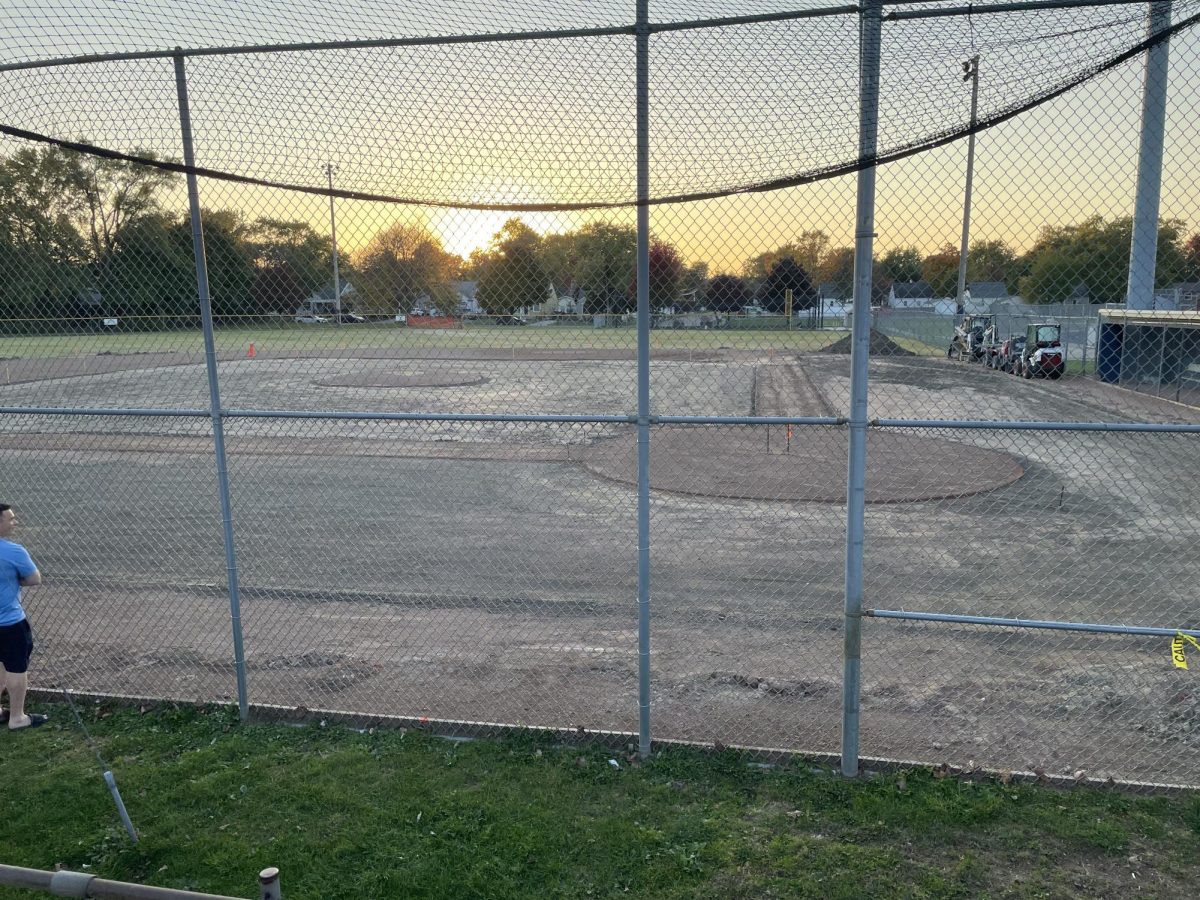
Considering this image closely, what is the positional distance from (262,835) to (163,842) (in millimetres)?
494

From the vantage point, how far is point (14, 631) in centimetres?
582

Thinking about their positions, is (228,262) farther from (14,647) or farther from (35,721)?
(35,721)

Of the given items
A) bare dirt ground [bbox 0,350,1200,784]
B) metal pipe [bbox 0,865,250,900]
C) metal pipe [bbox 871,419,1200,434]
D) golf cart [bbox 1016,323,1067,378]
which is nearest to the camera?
metal pipe [bbox 0,865,250,900]

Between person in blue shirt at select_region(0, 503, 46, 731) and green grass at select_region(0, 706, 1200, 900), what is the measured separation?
372 millimetres

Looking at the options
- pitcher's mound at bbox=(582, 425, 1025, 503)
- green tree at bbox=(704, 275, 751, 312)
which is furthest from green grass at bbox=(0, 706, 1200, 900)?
pitcher's mound at bbox=(582, 425, 1025, 503)

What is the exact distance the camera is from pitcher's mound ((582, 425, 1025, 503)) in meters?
14.1

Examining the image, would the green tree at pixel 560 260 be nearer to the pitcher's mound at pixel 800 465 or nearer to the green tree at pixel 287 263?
the green tree at pixel 287 263

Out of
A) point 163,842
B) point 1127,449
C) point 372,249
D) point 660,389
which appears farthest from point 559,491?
point 660,389

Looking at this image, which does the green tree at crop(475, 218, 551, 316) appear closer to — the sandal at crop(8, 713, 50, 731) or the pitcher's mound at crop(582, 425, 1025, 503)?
the sandal at crop(8, 713, 50, 731)

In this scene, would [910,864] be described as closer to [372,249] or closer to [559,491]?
[372,249]

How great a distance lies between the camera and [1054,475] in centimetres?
1541

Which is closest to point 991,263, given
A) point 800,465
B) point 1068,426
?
point 1068,426

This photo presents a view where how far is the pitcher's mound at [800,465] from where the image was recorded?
46.1 feet

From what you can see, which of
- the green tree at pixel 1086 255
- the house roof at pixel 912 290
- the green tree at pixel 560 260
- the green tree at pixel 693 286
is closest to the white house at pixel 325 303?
the green tree at pixel 560 260
